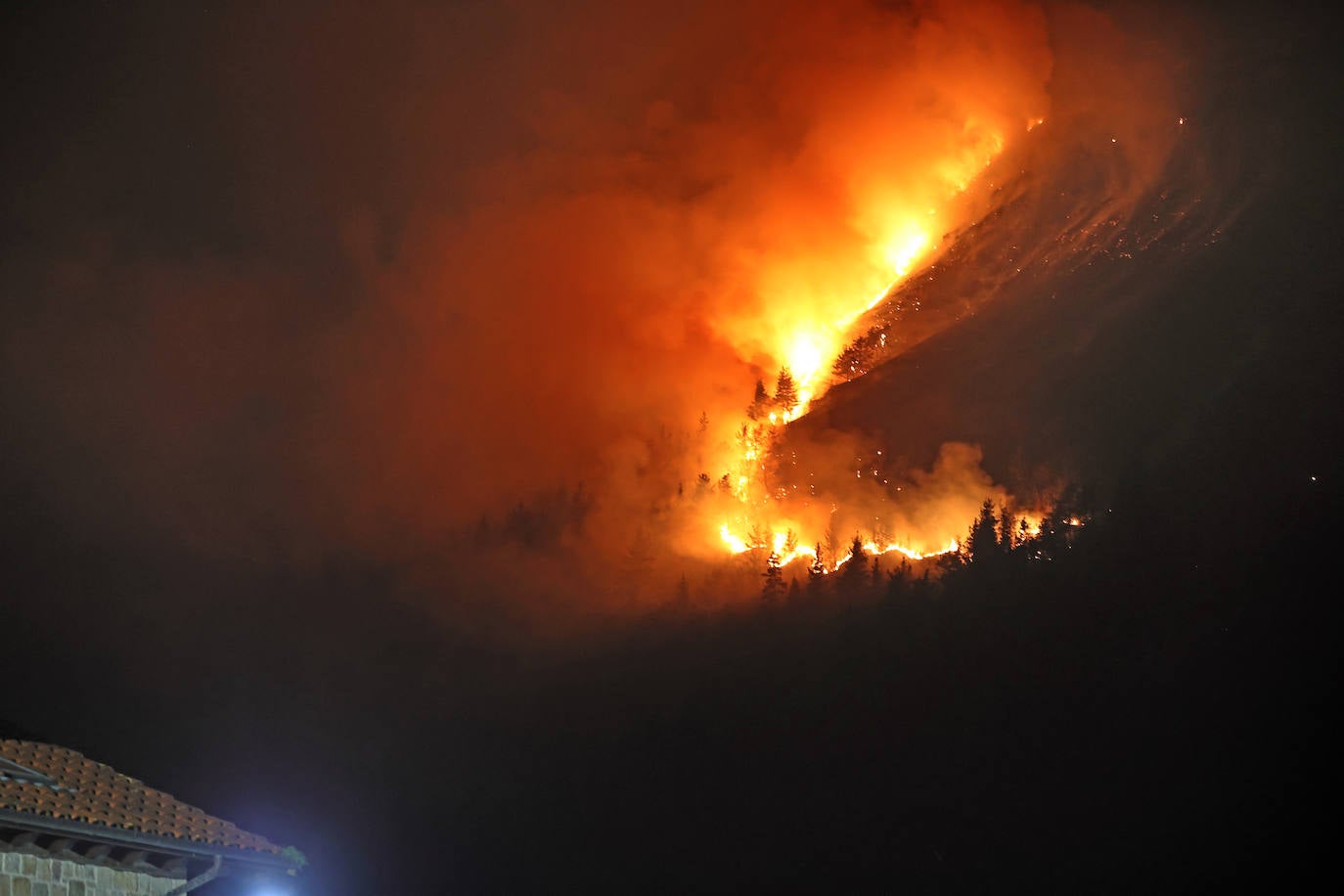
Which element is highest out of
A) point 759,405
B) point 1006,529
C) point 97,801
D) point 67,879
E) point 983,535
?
point 759,405

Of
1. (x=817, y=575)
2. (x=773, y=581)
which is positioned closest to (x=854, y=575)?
(x=817, y=575)

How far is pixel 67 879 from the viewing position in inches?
656

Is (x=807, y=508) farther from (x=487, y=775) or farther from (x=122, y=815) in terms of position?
(x=122, y=815)

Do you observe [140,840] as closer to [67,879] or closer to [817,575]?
[67,879]

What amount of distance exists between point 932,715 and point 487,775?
18.6m

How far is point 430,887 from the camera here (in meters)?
37.5

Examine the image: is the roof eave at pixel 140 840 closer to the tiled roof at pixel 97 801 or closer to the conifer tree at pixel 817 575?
the tiled roof at pixel 97 801

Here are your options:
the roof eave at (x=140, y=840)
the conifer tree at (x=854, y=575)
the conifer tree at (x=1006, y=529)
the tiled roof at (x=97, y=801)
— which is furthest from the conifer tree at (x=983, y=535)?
the tiled roof at (x=97, y=801)

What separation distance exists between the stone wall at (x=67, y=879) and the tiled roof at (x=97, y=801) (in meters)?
0.56

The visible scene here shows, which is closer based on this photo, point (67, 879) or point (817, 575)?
point (67, 879)

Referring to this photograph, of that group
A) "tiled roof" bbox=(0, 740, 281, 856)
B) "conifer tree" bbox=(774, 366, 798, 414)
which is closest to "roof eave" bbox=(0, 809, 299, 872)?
"tiled roof" bbox=(0, 740, 281, 856)

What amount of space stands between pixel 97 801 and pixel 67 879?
119 cm

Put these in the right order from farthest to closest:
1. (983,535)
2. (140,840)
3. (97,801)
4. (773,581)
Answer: (983,535)
(773,581)
(97,801)
(140,840)

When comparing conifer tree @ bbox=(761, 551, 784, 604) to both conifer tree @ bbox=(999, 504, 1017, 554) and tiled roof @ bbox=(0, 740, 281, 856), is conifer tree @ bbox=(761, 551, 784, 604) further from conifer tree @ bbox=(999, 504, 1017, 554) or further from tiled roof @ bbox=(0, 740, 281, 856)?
tiled roof @ bbox=(0, 740, 281, 856)
